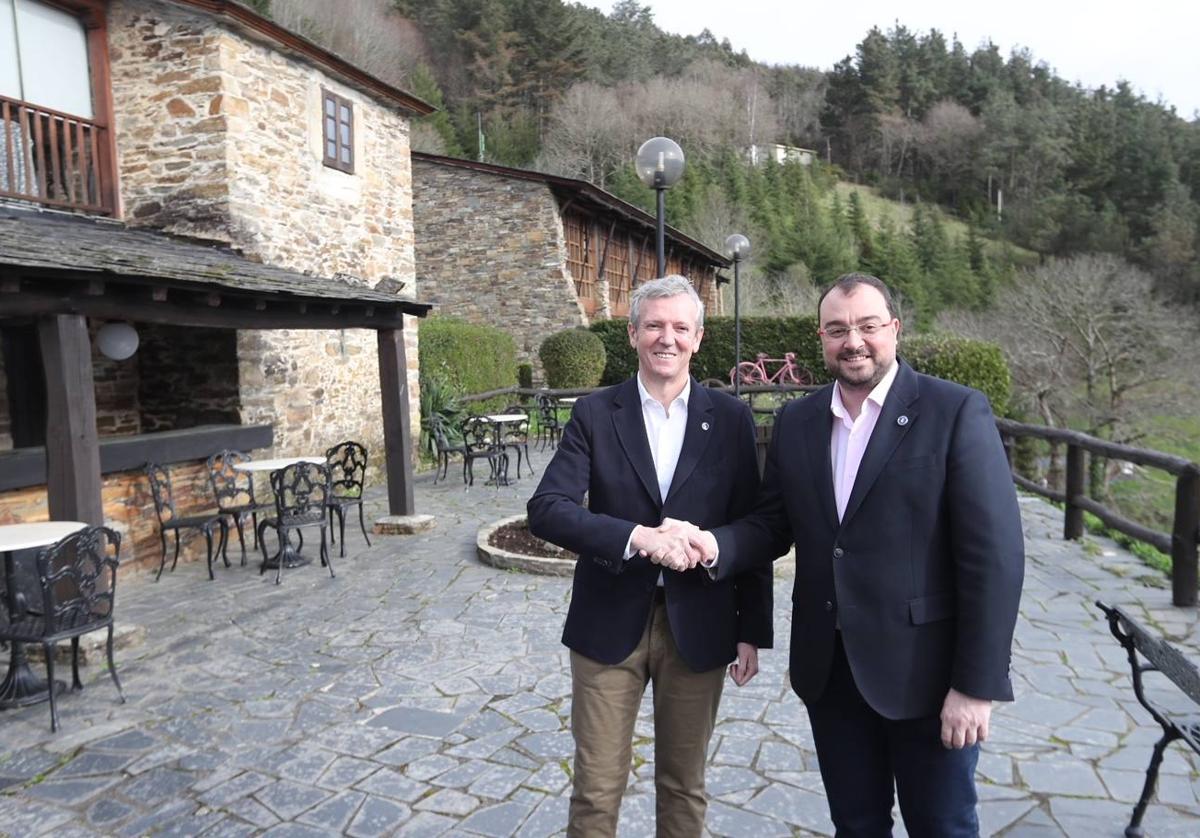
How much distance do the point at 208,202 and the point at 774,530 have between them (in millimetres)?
8045

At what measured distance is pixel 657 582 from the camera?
Answer: 2000mm

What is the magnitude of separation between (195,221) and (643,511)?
7861 mm

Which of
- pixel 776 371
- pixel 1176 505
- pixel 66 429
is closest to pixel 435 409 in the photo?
pixel 66 429

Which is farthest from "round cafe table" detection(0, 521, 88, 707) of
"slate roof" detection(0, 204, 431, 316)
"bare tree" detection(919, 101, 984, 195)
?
"bare tree" detection(919, 101, 984, 195)

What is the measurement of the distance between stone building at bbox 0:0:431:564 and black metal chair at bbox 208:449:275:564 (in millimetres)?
241

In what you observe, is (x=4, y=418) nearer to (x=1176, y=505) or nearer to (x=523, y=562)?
(x=523, y=562)

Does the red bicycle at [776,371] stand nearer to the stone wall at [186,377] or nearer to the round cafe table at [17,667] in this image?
the stone wall at [186,377]

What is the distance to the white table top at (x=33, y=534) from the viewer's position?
3.84 metres

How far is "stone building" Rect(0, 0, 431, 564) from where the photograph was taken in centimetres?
634

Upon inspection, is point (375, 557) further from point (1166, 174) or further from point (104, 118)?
point (1166, 174)

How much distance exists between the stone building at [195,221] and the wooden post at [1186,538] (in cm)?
628

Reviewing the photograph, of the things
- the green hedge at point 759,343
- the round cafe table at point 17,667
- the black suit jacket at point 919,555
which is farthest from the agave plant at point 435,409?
the black suit jacket at point 919,555

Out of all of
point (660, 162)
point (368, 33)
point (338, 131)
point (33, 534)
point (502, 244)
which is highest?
point (368, 33)

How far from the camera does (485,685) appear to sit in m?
3.97
